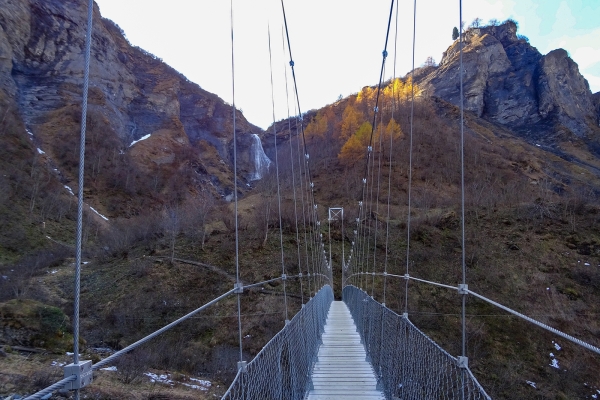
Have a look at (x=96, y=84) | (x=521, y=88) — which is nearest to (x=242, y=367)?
(x=96, y=84)

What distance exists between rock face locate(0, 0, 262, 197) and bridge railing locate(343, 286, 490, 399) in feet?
76.3

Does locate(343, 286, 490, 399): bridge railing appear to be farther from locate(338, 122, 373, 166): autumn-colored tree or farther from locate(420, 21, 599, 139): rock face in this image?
locate(420, 21, 599, 139): rock face

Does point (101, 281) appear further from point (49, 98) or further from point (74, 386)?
point (49, 98)

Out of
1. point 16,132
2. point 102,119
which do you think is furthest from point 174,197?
point 16,132

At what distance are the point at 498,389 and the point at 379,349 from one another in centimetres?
666

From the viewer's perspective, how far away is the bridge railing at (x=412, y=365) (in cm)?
177

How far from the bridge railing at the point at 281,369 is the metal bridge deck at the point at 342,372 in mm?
141

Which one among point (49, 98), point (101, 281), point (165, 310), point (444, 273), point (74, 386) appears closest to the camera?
point (74, 386)

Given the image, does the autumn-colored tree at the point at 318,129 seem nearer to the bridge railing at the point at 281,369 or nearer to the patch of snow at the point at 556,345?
the patch of snow at the point at 556,345

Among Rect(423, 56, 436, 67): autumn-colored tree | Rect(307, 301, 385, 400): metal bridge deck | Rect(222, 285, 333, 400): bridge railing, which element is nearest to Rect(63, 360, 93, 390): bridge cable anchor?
Rect(222, 285, 333, 400): bridge railing

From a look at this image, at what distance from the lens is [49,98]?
2455 centimetres

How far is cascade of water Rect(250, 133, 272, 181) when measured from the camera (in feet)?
129

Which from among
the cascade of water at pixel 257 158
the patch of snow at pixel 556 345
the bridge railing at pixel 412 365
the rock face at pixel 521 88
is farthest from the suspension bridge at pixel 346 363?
the rock face at pixel 521 88

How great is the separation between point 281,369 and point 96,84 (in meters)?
30.3
